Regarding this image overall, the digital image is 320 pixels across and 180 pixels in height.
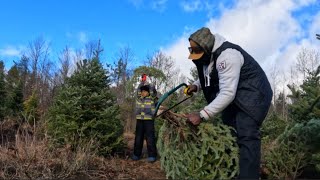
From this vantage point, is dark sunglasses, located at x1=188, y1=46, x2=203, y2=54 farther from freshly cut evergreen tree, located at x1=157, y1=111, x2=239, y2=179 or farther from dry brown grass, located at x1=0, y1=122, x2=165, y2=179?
dry brown grass, located at x1=0, y1=122, x2=165, y2=179

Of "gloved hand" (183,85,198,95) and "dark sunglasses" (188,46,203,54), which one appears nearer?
"dark sunglasses" (188,46,203,54)

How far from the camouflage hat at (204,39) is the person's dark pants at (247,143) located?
617mm

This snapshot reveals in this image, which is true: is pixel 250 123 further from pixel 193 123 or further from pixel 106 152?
pixel 106 152

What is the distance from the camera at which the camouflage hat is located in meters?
3.66

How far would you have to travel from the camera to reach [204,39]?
3660 mm

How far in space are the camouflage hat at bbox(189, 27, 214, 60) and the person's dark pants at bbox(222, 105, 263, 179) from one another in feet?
2.02

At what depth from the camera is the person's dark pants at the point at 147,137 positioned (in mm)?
8281

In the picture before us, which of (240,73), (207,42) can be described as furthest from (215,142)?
(207,42)

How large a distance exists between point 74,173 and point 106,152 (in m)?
2.65

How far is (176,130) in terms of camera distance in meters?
3.63

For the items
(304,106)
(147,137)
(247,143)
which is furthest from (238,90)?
(147,137)

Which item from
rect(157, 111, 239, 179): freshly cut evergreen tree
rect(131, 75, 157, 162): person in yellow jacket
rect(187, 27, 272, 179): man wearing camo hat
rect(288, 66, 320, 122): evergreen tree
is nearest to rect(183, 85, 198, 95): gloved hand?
rect(187, 27, 272, 179): man wearing camo hat

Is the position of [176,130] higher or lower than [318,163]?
higher

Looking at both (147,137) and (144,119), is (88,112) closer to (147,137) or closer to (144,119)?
(144,119)
